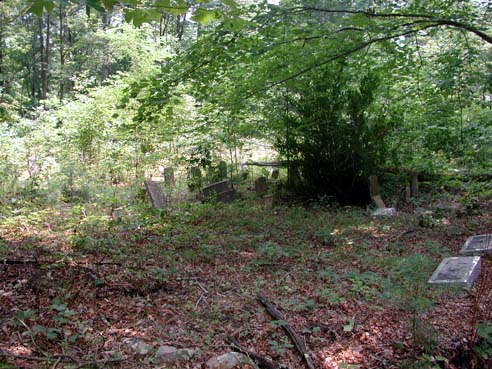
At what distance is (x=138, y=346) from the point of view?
3.12 m

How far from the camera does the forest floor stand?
125 inches

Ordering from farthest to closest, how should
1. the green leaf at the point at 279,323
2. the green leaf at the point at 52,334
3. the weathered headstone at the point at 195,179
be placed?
the weathered headstone at the point at 195,179 → the green leaf at the point at 279,323 → the green leaf at the point at 52,334

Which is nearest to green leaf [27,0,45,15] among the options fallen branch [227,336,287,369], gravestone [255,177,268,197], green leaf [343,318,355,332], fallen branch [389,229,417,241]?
fallen branch [227,336,287,369]

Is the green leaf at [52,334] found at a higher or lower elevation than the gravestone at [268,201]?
lower

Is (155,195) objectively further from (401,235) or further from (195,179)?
(401,235)

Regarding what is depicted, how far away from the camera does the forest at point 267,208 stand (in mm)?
3293

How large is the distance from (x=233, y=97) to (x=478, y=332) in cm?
551

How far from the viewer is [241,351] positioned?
318cm

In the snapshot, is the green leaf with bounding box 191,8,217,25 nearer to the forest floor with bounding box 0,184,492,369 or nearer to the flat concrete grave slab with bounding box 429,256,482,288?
the forest floor with bounding box 0,184,492,369

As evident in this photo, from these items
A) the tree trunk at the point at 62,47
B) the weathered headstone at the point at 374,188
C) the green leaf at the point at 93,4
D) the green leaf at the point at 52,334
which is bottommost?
the green leaf at the point at 52,334

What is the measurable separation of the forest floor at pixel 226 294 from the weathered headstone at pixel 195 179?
3.91 metres

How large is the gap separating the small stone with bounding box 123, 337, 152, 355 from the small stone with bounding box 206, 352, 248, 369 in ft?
1.58

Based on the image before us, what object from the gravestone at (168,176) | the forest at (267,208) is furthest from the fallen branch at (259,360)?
the gravestone at (168,176)

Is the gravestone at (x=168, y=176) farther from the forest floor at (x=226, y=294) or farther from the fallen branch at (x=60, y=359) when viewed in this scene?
the fallen branch at (x=60, y=359)
